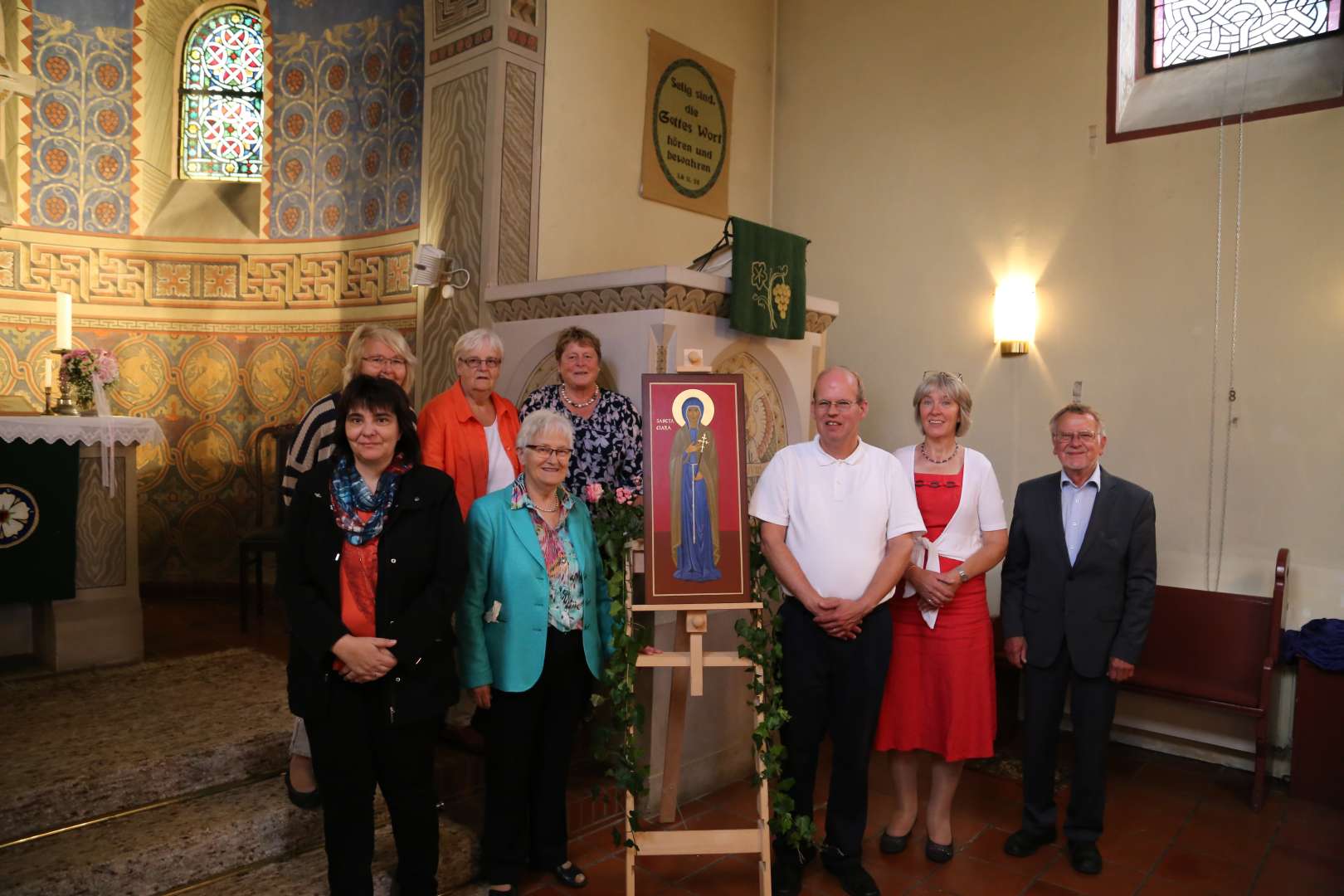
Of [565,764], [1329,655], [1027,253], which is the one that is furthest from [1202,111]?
[565,764]

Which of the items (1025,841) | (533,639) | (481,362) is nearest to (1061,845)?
(1025,841)

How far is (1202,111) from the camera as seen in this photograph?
4.32m

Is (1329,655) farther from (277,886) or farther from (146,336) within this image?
(146,336)

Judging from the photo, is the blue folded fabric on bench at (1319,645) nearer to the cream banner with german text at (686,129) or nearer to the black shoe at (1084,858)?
the black shoe at (1084,858)

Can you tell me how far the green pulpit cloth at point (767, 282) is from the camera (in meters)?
3.71

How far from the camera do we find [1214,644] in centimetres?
400

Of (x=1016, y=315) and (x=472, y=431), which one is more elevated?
(x=1016, y=315)

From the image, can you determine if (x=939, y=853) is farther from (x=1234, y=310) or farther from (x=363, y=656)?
(x=1234, y=310)

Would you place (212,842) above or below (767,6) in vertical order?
below

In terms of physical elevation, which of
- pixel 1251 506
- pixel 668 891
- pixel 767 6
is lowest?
pixel 668 891

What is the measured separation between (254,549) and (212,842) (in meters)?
2.74

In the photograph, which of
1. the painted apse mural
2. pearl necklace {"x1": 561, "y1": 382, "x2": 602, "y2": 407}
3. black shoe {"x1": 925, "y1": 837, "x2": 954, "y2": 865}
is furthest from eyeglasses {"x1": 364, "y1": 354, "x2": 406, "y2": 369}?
the painted apse mural

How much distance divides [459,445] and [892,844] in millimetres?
1976

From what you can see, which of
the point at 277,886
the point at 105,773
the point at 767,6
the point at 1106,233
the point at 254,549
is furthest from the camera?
the point at 767,6
